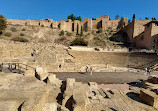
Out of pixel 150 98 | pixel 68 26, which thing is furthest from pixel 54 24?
pixel 150 98

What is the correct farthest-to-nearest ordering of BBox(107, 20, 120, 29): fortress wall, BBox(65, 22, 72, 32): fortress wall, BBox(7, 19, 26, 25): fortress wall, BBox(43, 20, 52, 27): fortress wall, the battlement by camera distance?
BBox(65, 22, 72, 32): fortress wall, BBox(107, 20, 120, 29): fortress wall, BBox(43, 20, 52, 27): fortress wall, the battlement, BBox(7, 19, 26, 25): fortress wall

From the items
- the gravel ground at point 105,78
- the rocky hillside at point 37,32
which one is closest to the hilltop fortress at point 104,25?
the rocky hillside at point 37,32

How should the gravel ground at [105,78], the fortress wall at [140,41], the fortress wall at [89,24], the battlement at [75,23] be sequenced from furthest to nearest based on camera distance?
1. the fortress wall at [89,24]
2. the battlement at [75,23]
3. the fortress wall at [140,41]
4. the gravel ground at [105,78]

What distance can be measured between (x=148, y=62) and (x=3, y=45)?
87.8 feet

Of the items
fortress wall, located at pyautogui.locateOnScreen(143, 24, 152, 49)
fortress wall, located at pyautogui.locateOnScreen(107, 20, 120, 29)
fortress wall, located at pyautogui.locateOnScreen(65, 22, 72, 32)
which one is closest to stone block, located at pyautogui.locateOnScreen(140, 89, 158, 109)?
fortress wall, located at pyautogui.locateOnScreen(143, 24, 152, 49)

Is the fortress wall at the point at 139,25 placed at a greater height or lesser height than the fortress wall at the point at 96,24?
lesser

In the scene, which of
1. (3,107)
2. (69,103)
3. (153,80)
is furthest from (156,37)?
(3,107)

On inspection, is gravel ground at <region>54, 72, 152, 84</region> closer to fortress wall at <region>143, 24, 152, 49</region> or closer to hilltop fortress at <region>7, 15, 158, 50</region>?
fortress wall at <region>143, 24, 152, 49</region>

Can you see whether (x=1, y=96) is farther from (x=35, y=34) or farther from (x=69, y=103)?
(x=35, y=34)

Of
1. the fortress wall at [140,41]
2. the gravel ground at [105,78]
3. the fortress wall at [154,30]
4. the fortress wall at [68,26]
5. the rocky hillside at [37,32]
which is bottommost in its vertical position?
the gravel ground at [105,78]

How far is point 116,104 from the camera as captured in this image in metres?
2.99

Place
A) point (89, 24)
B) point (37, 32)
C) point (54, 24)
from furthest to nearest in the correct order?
1. point (89, 24)
2. point (54, 24)
3. point (37, 32)

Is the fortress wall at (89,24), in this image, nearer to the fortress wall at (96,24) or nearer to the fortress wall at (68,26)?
the fortress wall at (96,24)

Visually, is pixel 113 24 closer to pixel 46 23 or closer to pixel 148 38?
pixel 148 38
